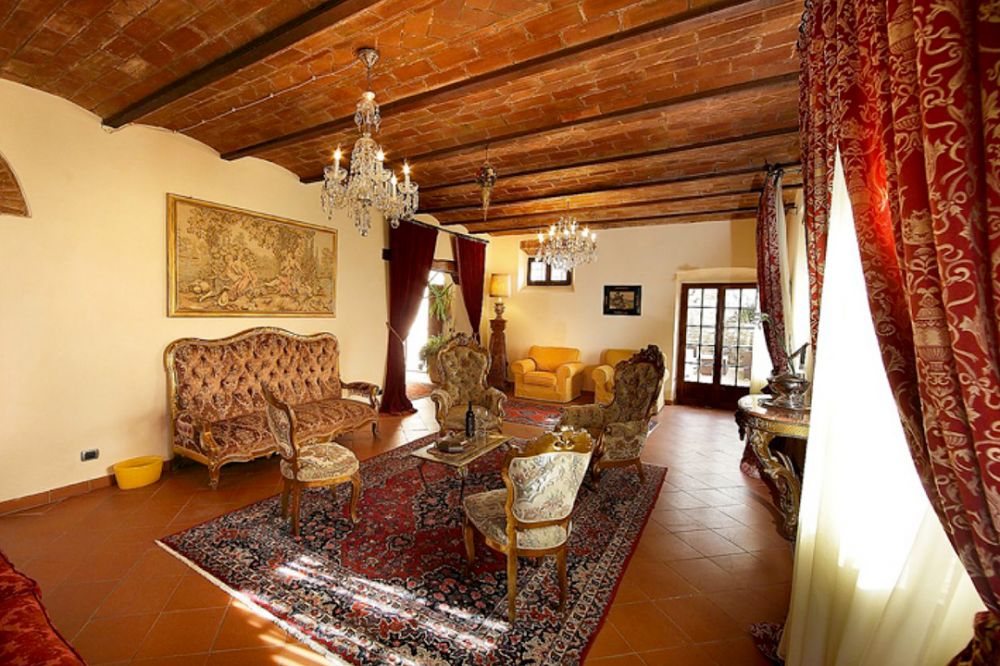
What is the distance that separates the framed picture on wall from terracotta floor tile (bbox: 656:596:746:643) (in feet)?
18.1

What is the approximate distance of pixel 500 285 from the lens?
7805 millimetres

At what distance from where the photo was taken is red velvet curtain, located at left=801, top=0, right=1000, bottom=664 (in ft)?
2.41

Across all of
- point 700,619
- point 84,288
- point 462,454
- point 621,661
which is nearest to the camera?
point 621,661

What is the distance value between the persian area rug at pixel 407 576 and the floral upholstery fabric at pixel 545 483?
1.67 feet

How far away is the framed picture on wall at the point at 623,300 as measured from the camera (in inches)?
283

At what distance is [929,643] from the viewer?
116 cm

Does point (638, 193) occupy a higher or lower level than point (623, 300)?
higher

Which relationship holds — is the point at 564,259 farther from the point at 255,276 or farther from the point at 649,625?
the point at 649,625

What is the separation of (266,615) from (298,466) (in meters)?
0.91

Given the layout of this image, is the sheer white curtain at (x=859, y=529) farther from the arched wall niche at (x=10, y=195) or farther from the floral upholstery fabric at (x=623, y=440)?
the arched wall niche at (x=10, y=195)

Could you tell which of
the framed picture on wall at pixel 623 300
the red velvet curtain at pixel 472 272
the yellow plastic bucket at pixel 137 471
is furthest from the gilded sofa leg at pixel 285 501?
the framed picture on wall at pixel 623 300

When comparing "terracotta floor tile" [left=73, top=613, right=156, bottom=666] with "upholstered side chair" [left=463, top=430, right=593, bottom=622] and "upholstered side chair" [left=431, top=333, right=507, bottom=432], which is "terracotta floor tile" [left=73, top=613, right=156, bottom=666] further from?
"upholstered side chair" [left=431, top=333, right=507, bottom=432]

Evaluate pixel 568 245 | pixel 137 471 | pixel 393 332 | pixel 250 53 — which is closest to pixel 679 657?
pixel 250 53

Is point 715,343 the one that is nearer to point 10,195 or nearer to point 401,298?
point 401,298
